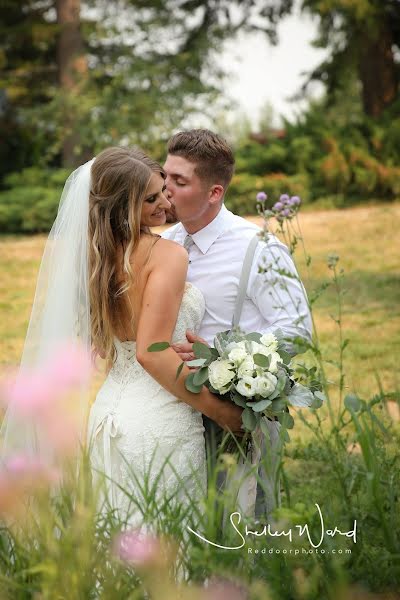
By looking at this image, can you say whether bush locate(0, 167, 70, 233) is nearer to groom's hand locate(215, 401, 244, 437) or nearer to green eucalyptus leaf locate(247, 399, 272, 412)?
groom's hand locate(215, 401, 244, 437)

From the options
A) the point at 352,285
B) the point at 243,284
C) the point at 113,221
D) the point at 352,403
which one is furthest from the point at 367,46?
the point at 352,403

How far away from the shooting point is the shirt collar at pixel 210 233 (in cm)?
354

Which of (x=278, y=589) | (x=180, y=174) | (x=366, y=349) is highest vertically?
(x=180, y=174)

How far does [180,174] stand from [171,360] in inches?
36.6

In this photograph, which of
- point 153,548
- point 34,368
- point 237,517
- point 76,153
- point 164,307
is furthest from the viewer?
point 76,153

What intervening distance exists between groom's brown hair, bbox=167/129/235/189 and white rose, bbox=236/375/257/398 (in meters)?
1.01

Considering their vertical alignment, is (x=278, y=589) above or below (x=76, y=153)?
below

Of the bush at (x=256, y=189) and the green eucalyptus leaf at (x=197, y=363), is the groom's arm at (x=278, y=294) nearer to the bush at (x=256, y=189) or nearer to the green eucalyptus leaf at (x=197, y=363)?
the green eucalyptus leaf at (x=197, y=363)

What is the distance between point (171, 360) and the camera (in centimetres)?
301

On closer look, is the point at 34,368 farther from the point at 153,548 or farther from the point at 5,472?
the point at 153,548


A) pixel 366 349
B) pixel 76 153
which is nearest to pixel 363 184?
pixel 76 153

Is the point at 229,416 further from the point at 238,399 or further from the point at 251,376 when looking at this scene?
the point at 251,376

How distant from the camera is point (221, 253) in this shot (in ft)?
11.5

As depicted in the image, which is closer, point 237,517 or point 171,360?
point 237,517
